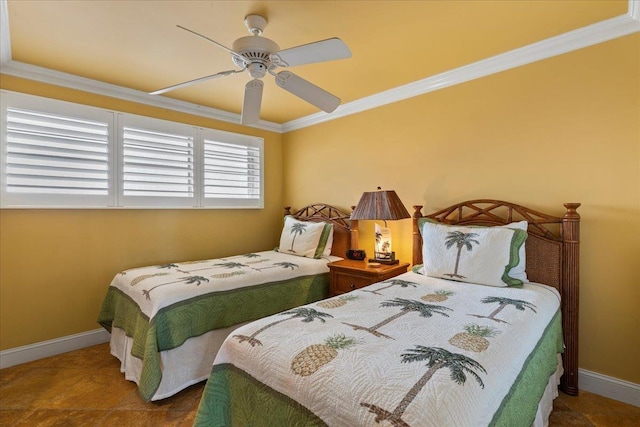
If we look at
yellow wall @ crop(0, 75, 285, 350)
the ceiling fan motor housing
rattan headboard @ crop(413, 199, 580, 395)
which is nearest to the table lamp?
rattan headboard @ crop(413, 199, 580, 395)

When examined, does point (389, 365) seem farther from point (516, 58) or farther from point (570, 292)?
point (516, 58)

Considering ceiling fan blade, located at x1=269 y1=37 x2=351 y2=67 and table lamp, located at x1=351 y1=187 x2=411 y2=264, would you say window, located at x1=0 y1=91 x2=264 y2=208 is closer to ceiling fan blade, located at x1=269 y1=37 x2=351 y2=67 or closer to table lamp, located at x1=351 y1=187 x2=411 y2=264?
table lamp, located at x1=351 y1=187 x2=411 y2=264

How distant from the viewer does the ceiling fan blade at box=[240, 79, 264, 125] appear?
2.07 meters

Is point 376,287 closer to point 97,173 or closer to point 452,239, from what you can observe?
point 452,239

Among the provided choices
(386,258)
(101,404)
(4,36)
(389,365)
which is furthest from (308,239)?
(4,36)

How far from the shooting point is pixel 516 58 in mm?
2346

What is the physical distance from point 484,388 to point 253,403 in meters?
0.81

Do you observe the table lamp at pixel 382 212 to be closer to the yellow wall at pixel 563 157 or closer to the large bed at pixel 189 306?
the yellow wall at pixel 563 157

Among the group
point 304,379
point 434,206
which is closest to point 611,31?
point 434,206

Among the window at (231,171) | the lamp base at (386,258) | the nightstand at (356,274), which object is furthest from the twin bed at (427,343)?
the window at (231,171)

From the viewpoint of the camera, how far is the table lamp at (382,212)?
2.68m

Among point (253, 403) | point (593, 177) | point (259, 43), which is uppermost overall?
→ point (259, 43)

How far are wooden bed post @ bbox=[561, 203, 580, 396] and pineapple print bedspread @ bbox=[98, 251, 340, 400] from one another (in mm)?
1870

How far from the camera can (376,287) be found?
6.79ft
